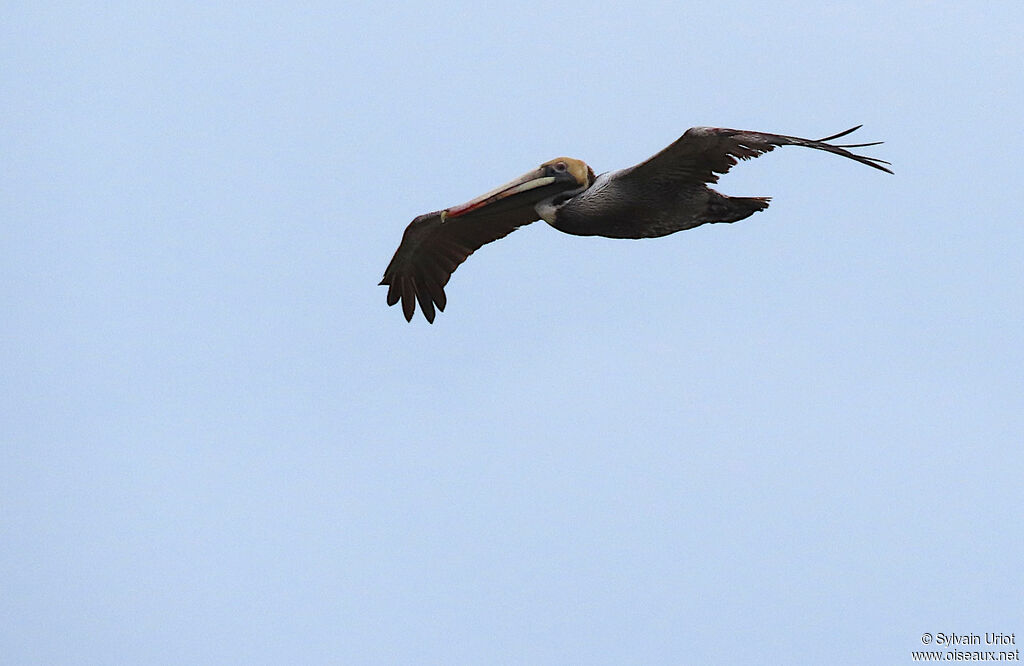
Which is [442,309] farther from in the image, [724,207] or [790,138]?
[790,138]

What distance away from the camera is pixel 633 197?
12.9 meters

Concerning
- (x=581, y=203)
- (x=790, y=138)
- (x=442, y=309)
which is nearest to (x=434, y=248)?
(x=442, y=309)

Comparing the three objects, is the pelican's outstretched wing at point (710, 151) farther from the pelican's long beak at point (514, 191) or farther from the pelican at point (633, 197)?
the pelican's long beak at point (514, 191)

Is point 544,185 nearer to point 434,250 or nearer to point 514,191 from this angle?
point 514,191

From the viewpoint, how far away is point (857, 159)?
11016 mm

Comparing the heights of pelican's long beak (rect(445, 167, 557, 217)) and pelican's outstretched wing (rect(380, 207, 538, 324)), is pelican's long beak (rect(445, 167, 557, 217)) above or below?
below

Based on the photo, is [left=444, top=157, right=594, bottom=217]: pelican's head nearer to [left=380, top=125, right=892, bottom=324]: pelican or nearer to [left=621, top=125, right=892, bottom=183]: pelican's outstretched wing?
[left=380, top=125, right=892, bottom=324]: pelican

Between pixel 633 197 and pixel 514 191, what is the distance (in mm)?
1360

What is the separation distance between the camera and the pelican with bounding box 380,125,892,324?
39.2 ft

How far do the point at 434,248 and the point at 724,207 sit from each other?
3747 mm

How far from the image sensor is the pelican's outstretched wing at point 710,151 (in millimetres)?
11375

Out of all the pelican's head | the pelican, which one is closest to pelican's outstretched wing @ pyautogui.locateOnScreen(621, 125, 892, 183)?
the pelican

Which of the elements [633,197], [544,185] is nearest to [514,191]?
[544,185]

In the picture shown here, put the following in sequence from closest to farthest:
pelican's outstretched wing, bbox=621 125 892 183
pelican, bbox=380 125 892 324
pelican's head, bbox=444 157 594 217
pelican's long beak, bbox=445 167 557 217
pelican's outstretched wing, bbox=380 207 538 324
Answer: pelican's outstretched wing, bbox=621 125 892 183
pelican, bbox=380 125 892 324
pelican's head, bbox=444 157 594 217
pelican's long beak, bbox=445 167 557 217
pelican's outstretched wing, bbox=380 207 538 324
